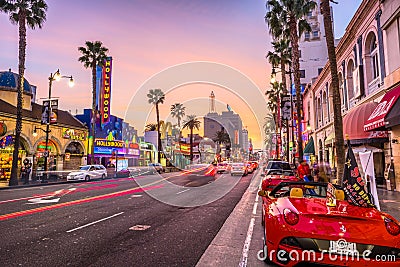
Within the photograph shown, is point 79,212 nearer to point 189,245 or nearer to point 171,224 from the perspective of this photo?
point 171,224

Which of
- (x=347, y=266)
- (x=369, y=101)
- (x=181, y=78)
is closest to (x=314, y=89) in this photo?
(x=369, y=101)

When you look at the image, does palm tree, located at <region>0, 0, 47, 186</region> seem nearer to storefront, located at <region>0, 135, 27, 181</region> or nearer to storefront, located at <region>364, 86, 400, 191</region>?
storefront, located at <region>0, 135, 27, 181</region>

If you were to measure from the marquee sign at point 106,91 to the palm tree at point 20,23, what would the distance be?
12.6 metres

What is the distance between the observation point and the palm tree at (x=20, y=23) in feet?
74.6

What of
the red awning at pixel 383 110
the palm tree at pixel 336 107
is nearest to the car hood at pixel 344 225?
the palm tree at pixel 336 107

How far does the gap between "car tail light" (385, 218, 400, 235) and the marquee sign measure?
38.7m

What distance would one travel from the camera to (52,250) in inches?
218

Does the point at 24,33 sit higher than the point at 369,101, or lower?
higher

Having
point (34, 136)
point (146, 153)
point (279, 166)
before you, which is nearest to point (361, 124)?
point (279, 166)

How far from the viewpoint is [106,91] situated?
3931 cm

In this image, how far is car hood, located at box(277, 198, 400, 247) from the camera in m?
3.86

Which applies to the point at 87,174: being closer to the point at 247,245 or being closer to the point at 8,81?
the point at 8,81

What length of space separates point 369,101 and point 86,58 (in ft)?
104

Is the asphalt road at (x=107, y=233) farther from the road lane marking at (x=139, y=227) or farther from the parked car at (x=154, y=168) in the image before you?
the parked car at (x=154, y=168)
